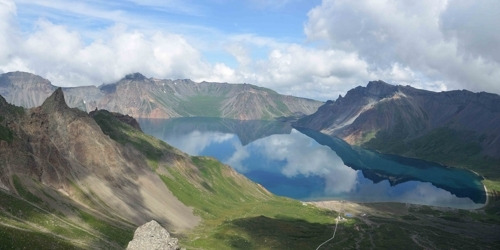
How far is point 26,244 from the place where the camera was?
54156mm

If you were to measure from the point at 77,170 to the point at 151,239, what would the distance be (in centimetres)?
8269

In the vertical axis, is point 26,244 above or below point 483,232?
below

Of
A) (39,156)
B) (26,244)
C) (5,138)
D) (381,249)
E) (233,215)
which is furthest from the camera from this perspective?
(233,215)

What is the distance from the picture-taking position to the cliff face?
4259 inches

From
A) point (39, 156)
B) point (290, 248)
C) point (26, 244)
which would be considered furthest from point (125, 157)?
point (26, 244)

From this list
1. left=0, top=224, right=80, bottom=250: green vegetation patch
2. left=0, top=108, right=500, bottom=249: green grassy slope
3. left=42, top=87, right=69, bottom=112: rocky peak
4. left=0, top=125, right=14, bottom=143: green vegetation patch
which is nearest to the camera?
left=0, top=224, right=80, bottom=250: green vegetation patch

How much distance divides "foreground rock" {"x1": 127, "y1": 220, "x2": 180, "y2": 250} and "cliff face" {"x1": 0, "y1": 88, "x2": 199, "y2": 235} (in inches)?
1410

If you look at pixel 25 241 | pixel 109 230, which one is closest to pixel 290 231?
pixel 109 230

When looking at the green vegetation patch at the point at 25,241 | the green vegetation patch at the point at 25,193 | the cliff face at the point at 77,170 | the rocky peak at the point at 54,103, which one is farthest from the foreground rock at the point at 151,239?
the rocky peak at the point at 54,103

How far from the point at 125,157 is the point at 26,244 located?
131 metres

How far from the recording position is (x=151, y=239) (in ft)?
233

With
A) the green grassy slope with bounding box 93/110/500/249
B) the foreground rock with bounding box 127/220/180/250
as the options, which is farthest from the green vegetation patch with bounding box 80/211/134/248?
the foreground rock with bounding box 127/220/180/250

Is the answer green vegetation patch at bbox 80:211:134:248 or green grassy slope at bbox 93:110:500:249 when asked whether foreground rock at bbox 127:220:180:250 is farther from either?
green grassy slope at bbox 93:110:500:249

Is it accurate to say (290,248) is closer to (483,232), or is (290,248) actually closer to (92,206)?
(92,206)
